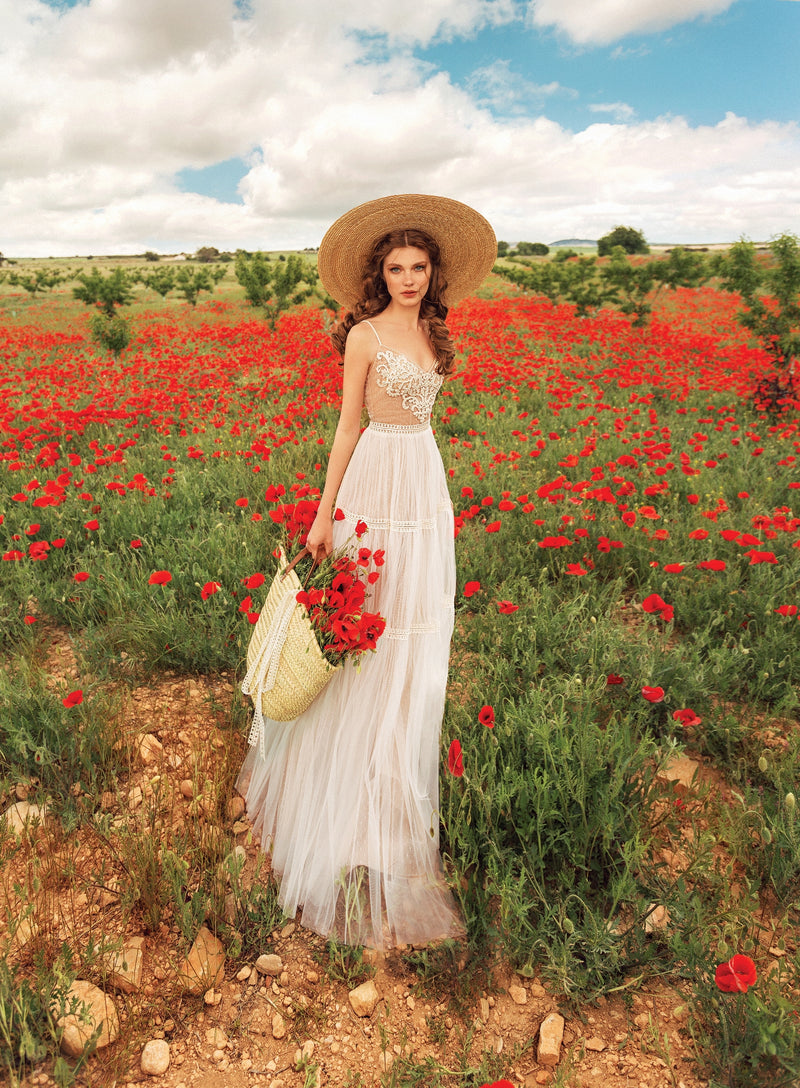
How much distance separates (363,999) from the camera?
1822 mm

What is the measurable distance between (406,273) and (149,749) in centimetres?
233

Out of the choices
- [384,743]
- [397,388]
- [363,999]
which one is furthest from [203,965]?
[397,388]

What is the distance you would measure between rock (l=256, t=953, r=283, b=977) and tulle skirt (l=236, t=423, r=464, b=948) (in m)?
0.17

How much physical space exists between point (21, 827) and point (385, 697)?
4.97 feet

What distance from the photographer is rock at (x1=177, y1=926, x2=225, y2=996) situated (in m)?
1.83

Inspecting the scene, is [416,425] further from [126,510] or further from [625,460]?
[126,510]

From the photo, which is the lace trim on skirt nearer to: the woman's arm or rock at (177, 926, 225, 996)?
the woman's arm

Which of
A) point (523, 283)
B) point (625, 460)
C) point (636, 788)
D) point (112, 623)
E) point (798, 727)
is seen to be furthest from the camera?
point (523, 283)

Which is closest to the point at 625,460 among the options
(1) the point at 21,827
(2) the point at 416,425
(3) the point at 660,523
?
(3) the point at 660,523

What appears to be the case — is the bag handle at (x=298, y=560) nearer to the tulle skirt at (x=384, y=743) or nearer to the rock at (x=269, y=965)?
the tulle skirt at (x=384, y=743)

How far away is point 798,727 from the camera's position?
2.85m

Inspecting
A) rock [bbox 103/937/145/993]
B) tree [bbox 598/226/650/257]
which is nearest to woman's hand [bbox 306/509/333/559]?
rock [bbox 103/937/145/993]

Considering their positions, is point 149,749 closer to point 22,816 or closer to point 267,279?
point 22,816

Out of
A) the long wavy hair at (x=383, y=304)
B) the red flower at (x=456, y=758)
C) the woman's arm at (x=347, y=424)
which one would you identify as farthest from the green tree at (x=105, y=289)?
the red flower at (x=456, y=758)
